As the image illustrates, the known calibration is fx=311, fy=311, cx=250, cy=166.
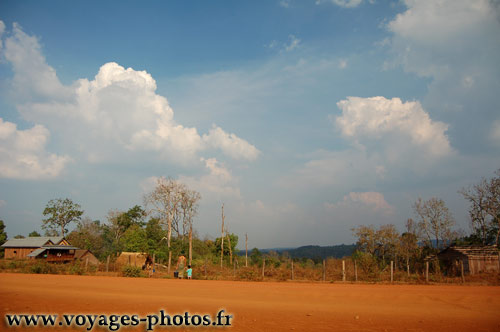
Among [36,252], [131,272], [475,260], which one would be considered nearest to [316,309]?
[131,272]

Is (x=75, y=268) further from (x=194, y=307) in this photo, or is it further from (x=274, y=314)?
(x=274, y=314)

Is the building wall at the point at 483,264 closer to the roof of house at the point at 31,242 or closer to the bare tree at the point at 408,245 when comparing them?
the bare tree at the point at 408,245

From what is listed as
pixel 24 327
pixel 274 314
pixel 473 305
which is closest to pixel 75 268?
pixel 24 327

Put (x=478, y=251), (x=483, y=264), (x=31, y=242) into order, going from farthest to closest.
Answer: (x=31, y=242) < (x=478, y=251) < (x=483, y=264)

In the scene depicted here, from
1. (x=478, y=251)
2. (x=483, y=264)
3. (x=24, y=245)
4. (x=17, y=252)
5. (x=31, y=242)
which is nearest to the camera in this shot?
(x=483, y=264)

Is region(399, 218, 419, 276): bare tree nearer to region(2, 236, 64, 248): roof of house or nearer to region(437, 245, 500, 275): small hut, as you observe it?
region(437, 245, 500, 275): small hut

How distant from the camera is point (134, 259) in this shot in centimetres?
3228

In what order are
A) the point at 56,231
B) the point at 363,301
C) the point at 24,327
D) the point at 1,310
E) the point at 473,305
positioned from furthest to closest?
the point at 56,231
the point at 363,301
the point at 473,305
the point at 1,310
the point at 24,327

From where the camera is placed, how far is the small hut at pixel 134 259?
31859 mm

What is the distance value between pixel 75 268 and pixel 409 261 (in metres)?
32.6

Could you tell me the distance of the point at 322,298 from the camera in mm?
14227

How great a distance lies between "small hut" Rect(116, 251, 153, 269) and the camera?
3186 centimetres

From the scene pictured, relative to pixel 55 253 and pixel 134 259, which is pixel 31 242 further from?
pixel 134 259

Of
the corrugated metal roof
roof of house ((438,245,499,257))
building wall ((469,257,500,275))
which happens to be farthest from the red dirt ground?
the corrugated metal roof
